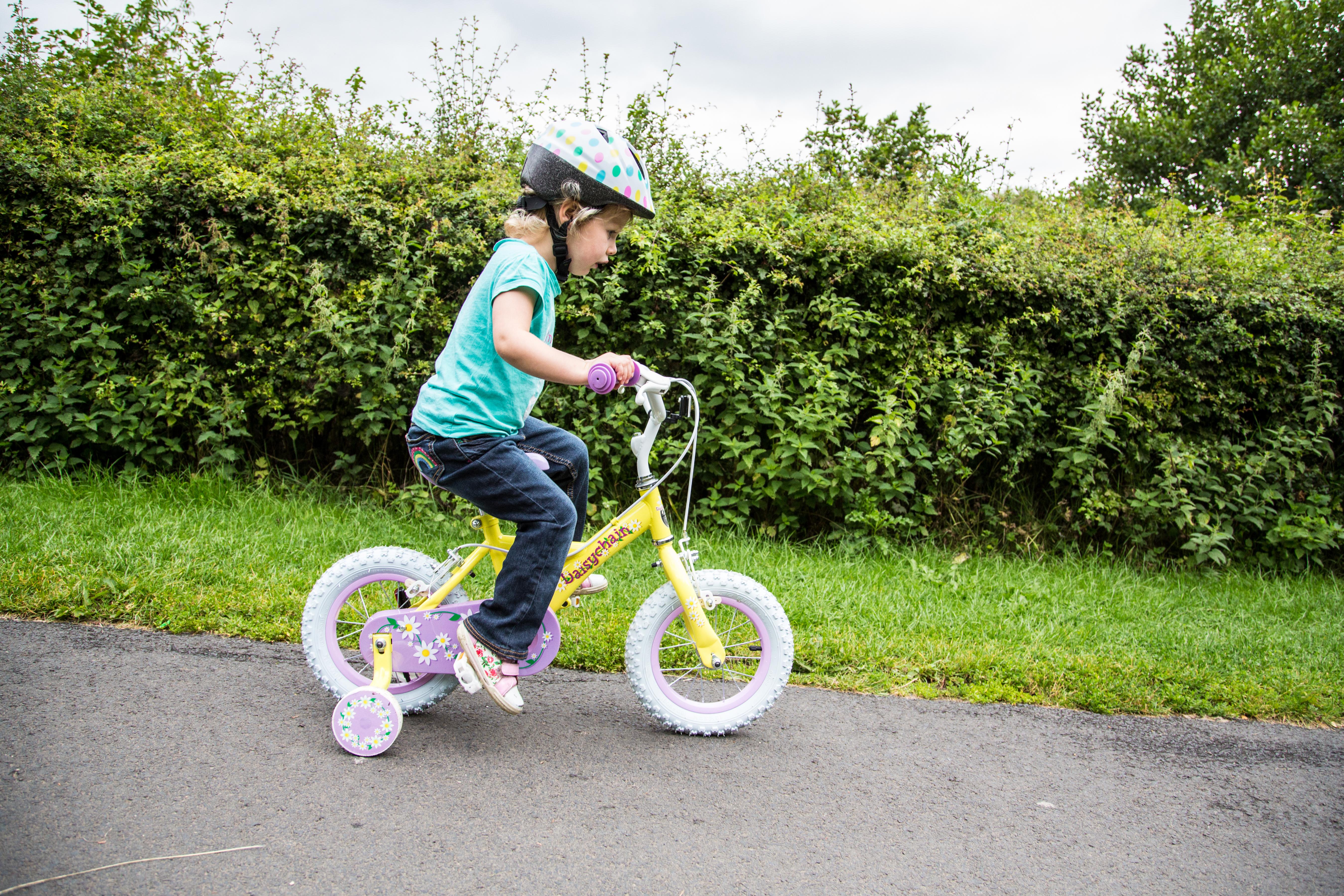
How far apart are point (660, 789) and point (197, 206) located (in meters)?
4.81

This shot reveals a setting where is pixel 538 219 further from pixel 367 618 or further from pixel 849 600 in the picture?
pixel 849 600

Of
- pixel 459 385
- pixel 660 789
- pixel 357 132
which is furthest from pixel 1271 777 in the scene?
pixel 357 132

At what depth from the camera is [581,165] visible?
2.75 m

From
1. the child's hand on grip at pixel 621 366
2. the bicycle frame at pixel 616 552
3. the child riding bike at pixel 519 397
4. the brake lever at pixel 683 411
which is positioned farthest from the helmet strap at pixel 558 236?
the bicycle frame at pixel 616 552

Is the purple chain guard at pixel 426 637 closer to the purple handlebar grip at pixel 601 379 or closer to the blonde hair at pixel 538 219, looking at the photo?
the purple handlebar grip at pixel 601 379

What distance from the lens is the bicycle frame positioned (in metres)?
2.99

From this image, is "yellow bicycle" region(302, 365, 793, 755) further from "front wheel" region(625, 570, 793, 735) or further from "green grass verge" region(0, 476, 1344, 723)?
"green grass verge" region(0, 476, 1344, 723)

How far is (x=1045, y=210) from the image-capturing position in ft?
24.7

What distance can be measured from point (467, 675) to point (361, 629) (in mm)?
667

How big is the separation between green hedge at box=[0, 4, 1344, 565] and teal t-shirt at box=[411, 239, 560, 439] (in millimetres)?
2539

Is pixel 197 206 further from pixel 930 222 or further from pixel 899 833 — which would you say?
pixel 899 833

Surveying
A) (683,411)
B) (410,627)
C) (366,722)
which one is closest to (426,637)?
(410,627)

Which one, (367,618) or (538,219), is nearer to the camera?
(538,219)

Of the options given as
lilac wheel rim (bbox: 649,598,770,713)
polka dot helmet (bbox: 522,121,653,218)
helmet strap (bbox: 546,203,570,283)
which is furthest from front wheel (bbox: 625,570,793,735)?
polka dot helmet (bbox: 522,121,653,218)
